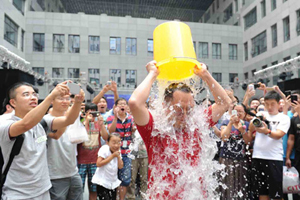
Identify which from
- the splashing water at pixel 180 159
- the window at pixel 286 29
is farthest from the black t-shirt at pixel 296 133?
the window at pixel 286 29

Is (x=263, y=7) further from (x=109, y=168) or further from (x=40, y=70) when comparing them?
(x=109, y=168)

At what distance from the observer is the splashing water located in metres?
1.89

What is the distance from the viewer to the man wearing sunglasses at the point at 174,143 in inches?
74.3

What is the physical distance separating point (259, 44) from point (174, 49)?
2689cm

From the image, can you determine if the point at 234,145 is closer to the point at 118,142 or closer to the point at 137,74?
the point at 118,142

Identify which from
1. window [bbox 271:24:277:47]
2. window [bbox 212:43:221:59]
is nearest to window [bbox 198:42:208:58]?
window [bbox 212:43:221:59]

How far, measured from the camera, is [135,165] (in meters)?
5.00

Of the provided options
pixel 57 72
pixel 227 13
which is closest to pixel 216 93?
pixel 57 72

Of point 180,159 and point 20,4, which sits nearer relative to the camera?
point 180,159

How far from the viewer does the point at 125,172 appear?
4.57m

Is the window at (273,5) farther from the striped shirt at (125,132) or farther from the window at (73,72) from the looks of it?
the striped shirt at (125,132)

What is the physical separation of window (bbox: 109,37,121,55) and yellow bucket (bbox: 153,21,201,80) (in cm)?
2434

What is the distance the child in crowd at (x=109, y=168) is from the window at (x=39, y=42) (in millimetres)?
23426

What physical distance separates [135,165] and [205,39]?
982 inches
